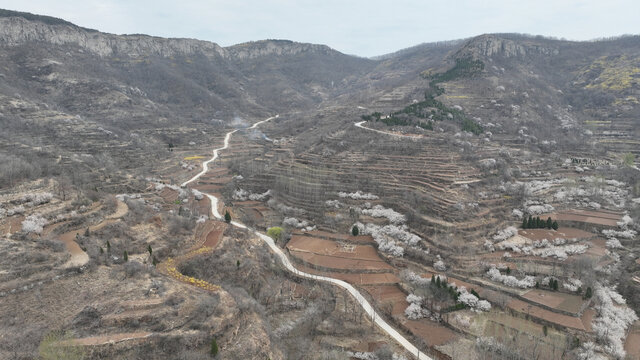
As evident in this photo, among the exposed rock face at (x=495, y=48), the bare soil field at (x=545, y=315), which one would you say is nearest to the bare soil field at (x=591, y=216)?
the bare soil field at (x=545, y=315)

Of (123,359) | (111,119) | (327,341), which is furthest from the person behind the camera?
(111,119)

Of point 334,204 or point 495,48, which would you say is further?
point 495,48

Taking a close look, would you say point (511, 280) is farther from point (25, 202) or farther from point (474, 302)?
point (25, 202)

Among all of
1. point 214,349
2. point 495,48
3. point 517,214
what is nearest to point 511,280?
point 517,214

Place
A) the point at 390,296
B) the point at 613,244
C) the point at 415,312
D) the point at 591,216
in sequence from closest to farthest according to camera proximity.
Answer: the point at 415,312, the point at 390,296, the point at 613,244, the point at 591,216

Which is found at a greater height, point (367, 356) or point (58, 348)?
point (58, 348)

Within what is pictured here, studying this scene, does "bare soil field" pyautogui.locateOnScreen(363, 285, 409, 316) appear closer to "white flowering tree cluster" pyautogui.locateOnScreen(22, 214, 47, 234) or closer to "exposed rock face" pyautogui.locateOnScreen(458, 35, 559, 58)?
"white flowering tree cluster" pyautogui.locateOnScreen(22, 214, 47, 234)

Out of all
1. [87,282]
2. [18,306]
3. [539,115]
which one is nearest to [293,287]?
[87,282]

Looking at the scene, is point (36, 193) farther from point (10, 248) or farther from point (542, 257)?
point (542, 257)
